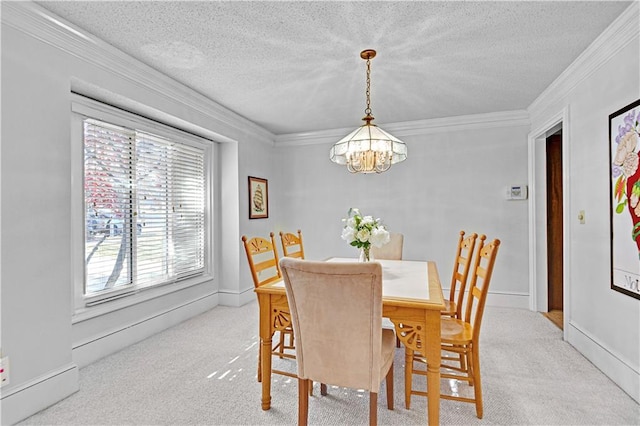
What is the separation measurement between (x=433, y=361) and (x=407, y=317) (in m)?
0.24

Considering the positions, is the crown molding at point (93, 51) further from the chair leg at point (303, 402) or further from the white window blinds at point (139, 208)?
the chair leg at point (303, 402)

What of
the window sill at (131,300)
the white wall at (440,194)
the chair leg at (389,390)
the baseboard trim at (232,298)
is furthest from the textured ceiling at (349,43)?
the baseboard trim at (232,298)

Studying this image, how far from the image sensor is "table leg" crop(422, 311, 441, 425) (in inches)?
64.9

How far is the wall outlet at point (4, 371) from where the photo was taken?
5.90 ft

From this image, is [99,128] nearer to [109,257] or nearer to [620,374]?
[109,257]

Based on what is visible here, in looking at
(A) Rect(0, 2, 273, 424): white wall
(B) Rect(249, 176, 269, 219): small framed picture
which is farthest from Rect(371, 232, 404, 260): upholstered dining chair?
(A) Rect(0, 2, 273, 424): white wall

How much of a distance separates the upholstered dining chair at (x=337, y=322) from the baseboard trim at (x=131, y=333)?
195cm

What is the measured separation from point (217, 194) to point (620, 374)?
13.7ft

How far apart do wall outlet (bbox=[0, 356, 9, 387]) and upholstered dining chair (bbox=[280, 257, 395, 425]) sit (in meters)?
1.67

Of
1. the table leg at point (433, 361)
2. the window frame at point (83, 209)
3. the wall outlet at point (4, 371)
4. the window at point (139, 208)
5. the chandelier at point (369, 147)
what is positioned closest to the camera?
the table leg at point (433, 361)

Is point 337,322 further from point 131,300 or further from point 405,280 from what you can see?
point 131,300

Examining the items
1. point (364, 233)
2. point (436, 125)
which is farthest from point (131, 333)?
point (436, 125)

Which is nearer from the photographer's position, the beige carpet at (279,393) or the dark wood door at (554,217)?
the beige carpet at (279,393)

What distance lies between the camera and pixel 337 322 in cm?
152
